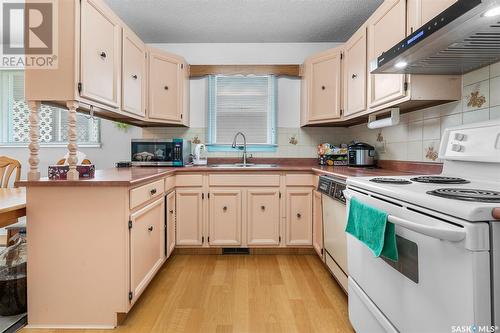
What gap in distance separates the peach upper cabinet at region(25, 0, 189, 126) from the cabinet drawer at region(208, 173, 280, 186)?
3.14 ft

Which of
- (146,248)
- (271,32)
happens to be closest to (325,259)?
(146,248)

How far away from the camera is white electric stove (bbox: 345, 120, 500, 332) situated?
73 cm

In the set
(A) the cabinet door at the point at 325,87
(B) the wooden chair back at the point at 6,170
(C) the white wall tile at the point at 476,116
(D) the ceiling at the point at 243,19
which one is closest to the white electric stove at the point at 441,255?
(C) the white wall tile at the point at 476,116

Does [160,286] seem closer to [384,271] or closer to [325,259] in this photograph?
[325,259]

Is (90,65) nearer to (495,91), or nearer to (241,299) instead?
(241,299)

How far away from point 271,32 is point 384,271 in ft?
9.17

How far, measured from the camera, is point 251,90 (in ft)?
11.1

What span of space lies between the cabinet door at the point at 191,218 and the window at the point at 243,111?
843 millimetres

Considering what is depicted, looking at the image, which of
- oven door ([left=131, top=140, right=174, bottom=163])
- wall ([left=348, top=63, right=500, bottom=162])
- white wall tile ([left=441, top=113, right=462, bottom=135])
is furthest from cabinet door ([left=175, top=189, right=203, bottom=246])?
white wall tile ([left=441, top=113, right=462, bottom=135])

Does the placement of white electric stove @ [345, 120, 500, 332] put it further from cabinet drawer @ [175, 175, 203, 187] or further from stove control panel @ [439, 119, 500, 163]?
cabinet drawer @ [175, 175, 203, 187]

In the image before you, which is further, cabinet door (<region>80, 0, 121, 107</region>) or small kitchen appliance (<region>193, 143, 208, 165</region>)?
small kitchen appliance (<region>193, 143, 208, 165</region>)

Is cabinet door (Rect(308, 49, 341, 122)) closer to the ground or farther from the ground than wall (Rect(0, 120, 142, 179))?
farther from the ground

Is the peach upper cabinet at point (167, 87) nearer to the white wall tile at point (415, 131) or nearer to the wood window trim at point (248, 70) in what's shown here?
the wood window trim at point (248, 70)

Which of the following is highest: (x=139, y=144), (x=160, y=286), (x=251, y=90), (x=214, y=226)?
(x=251, y=90)
